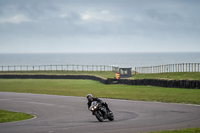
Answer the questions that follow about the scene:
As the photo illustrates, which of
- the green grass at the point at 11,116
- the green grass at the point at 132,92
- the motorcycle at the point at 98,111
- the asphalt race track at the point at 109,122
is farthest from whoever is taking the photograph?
the green grass at the point at 132,92

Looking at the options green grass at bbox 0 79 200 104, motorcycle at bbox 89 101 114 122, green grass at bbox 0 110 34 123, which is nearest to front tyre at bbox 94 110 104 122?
motorcycle at bbox 89 101 114 122

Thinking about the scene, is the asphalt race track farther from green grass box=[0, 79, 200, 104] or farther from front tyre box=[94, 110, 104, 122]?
green grass box=[0, 79, 200, 104]

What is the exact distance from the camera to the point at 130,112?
71.8 feet

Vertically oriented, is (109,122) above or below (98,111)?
below

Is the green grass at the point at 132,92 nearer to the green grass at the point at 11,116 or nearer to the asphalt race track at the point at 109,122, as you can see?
the asphalt race track at the point at 109,122

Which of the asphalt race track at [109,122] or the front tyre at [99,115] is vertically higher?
the front tyre at [99,115]

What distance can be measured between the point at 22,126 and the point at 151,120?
5.72 metres

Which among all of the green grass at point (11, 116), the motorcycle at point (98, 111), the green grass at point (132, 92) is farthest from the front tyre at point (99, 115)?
the green grass at point (132, 92)

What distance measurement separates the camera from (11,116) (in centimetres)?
2236

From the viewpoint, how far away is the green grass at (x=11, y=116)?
21.0 m

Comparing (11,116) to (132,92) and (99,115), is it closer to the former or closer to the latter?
(99,115)

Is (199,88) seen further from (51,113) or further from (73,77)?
(73,77)

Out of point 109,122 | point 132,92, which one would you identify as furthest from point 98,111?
point 132,92

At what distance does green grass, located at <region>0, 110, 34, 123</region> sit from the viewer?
68.8ft
